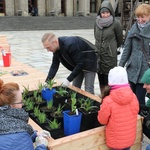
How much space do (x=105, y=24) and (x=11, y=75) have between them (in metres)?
1.79

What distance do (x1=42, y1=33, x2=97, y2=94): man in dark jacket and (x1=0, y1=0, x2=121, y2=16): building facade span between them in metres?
29.8

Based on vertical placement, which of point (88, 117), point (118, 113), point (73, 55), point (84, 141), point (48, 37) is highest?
point (48, 37)

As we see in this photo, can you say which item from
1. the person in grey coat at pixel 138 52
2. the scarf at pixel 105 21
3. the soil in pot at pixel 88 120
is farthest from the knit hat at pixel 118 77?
the scarf at pixel 105 21

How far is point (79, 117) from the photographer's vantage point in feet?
8.61

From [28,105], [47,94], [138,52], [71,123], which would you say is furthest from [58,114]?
[138,52]

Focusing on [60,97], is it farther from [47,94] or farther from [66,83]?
[66,83]

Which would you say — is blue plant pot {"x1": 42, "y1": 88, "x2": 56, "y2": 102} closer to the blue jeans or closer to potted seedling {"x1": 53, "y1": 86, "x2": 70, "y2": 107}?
potted seedling {"x1": 53, "y1": 86, "x2": 70, "y2": 107}

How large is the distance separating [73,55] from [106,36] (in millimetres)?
919

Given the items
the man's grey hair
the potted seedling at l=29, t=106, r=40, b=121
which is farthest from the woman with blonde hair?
the man's grey hair

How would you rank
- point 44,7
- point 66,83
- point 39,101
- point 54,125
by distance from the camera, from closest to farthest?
point 54,125, point 39,101, point 66,83, point 44,7

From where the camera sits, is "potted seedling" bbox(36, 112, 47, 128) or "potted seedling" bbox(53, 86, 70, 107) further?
"potted seedling" bbox(53, 86, 70, 107)

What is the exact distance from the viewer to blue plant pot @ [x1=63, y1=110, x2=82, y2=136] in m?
2.58

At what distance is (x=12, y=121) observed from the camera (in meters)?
1.99

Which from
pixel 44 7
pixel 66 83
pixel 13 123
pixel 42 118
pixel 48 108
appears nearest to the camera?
pixel 13 123
